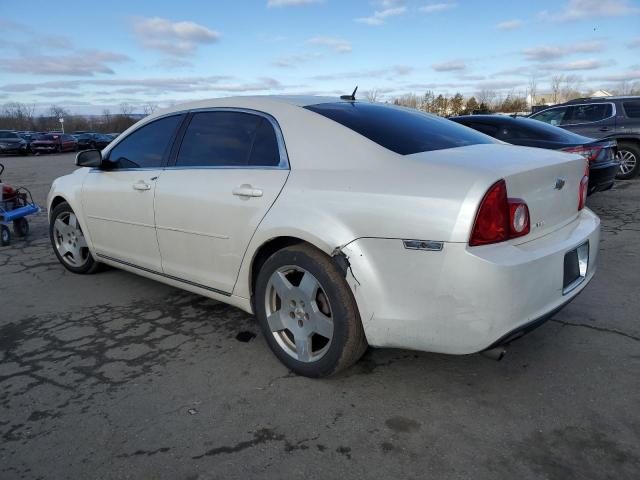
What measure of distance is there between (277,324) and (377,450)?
0.99 metres

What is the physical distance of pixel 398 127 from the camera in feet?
9.85

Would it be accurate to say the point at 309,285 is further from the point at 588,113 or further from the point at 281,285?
the point at 588,113

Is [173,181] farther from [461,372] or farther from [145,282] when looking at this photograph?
[461,372]

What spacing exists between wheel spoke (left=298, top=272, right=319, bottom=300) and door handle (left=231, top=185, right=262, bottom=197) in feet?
1.87

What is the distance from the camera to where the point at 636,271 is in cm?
453

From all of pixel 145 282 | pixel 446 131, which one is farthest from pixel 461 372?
pixel 145 282

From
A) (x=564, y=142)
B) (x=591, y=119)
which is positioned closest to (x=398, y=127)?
(x=564, y=142)

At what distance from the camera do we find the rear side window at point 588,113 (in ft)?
34.7

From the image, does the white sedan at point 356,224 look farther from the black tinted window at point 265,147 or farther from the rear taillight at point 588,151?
the rear taillight at point 588,151

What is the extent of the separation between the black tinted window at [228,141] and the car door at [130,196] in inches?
9.4

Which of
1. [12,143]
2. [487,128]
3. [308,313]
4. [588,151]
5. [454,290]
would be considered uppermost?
[12,143]

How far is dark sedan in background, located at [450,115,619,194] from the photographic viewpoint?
6828 mm

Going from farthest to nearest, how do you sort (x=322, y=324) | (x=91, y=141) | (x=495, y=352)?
(x=91, y=141) → (x=322, y=324) → (x=495, y=352)

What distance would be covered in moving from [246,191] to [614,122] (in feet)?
33.3
